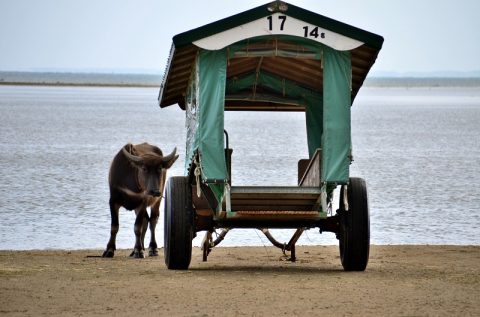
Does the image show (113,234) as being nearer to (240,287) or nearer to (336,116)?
(336,116)

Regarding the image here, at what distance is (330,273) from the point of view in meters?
15.3

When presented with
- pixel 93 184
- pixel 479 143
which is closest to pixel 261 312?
pixel 93 184

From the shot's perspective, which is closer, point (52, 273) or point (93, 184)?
point (52, 273)

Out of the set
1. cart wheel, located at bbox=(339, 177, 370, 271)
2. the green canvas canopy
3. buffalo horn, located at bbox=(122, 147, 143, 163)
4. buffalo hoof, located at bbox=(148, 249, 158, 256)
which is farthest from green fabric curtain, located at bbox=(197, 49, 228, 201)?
buffalo hoof, located at bbox=(148, 249, 158, 256)

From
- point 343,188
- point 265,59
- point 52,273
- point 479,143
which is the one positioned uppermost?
point 265,59

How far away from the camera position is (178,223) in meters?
15.0

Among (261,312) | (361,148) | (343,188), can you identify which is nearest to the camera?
(261,312)

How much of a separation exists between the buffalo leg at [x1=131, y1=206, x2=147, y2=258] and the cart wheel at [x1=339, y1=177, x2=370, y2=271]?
4.32 metres

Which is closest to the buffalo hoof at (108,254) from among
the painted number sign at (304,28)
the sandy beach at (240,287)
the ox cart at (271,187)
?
the sandy beach at (240,287)

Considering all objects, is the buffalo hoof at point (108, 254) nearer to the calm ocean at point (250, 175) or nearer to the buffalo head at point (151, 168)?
the buffalo head at point (151, 168)

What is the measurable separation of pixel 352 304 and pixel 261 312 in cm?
94

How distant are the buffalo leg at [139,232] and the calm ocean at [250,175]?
1774 mm

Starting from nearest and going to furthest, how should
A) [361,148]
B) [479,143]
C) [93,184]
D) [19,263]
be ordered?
[19,263] → [93,184] → [361,148] → [479,143]

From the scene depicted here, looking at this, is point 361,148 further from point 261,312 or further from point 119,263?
point 261,312
